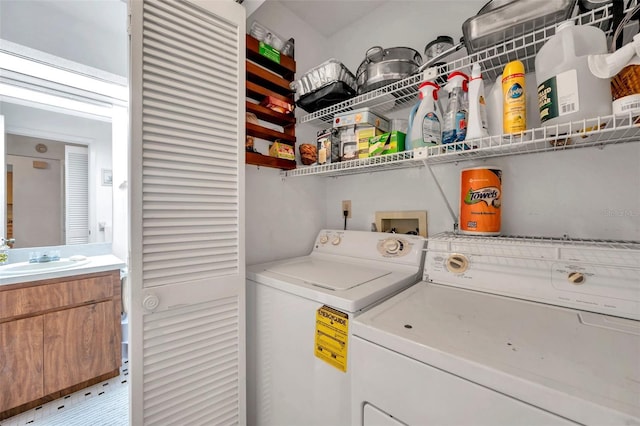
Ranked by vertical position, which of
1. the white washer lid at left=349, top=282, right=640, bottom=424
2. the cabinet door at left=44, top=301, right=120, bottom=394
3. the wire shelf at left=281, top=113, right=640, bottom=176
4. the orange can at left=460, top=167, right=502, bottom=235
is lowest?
the cabinet door at left=44, top=301, right=120, bottom=394

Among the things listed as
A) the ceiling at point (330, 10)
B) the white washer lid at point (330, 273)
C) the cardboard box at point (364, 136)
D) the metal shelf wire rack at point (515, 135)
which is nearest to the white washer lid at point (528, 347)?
the white washer lid at point (330, 273)

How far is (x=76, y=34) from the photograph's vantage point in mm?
1729

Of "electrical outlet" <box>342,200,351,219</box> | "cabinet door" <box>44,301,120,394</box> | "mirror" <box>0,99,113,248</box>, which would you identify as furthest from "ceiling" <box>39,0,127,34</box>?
"cabinet door" <box>44,301,120,394</box>

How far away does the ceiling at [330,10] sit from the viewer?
174cm

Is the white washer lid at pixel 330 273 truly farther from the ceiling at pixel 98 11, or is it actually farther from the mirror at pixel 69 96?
the ceiling at pixel 98 11

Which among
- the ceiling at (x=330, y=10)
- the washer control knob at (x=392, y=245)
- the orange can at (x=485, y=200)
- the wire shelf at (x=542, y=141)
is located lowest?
the washer control knob at (x=392, y=245)

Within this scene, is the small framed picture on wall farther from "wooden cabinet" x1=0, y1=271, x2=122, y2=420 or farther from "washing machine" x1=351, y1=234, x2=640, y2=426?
"washing machine" x1=351, y1=234, x2=640, y2=426

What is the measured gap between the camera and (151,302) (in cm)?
100

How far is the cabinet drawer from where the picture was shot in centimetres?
162

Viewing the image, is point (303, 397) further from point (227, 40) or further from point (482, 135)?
point (227, 40)

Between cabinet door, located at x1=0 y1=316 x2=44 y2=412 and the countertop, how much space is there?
11.0 inches

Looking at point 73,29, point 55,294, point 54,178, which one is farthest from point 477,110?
point 54,178

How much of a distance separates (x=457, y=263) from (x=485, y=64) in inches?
36.1

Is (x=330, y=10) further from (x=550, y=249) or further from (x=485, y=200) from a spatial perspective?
(x=550, y=249)
